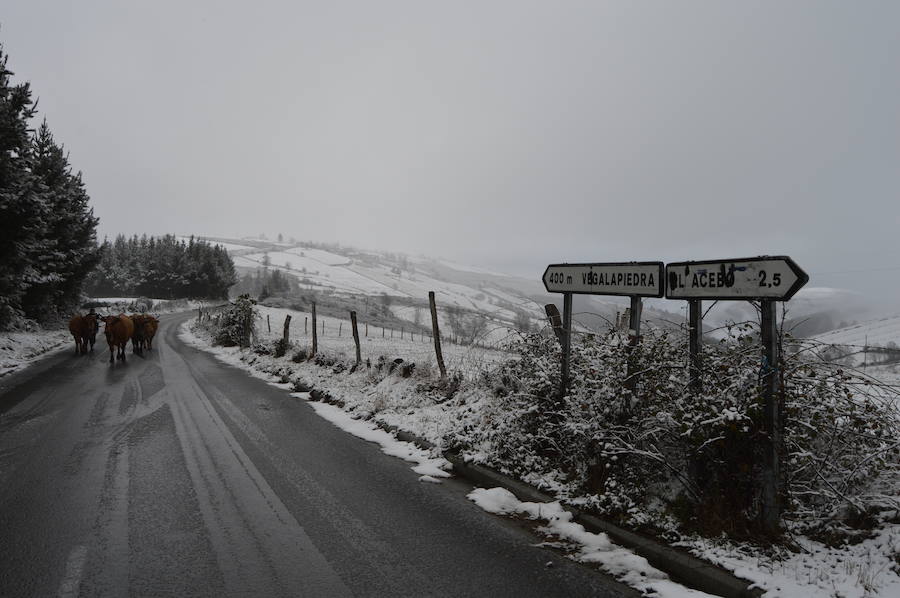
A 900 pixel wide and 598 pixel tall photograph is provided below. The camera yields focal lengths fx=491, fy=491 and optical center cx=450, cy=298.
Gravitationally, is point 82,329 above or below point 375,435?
above

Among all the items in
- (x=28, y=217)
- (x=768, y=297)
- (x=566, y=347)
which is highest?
(x=28, y=217)

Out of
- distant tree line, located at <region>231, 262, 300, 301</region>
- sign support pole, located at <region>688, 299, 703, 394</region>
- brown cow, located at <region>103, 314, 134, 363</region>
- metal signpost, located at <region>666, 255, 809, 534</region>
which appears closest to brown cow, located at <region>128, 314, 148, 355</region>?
brown cow, located at <region>103, 314, 134, 363</region>

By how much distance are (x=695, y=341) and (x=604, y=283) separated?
1.37 m

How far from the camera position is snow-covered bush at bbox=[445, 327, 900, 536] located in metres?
4.06

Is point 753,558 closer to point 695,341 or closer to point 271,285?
point 695,341

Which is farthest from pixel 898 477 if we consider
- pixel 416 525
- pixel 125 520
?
pixel 125 520

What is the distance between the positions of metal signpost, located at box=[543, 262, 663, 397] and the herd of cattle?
1665 centimetres

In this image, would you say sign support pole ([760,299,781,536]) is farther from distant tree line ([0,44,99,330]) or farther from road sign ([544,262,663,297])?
distant tree line ([0,44,99,330])

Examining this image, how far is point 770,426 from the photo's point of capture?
3.92m

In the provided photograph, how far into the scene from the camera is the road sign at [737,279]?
3781 millimetres

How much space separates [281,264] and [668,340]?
20400 centimetres

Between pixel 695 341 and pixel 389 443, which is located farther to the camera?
pixel 389 443

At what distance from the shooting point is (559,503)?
16.4ft

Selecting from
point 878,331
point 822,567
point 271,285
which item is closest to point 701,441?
point 822,567
